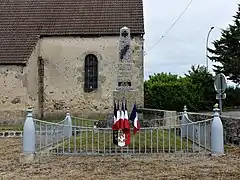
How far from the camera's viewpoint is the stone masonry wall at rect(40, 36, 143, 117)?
84.4 ft

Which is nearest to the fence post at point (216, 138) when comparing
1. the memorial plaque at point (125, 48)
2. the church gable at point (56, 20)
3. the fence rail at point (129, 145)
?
the fence rail at point (129, 145)

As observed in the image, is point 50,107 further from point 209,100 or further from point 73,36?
point 209,100

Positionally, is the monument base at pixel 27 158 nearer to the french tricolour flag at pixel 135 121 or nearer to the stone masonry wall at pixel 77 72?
the french tricolour flag at pixel 135 121

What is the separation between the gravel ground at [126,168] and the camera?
307 inches

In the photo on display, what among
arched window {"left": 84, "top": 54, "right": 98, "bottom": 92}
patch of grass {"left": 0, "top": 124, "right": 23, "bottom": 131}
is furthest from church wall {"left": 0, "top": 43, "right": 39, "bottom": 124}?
arched window {"left": 84, "top": 54, "right": 98, "bottom": 92}

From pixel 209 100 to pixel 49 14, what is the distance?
14671 millimetres

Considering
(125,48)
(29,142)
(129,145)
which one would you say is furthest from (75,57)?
(29,142)

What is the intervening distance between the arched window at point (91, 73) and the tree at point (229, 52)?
18.0 metres

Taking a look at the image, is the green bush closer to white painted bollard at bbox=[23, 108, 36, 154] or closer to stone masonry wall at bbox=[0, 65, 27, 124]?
stone masonry wall at bbox=[0, 65, 27, 124]

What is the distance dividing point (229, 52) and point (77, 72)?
804 inches

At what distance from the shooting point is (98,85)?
25891mm

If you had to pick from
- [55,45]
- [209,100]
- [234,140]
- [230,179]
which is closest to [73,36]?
[55,45]

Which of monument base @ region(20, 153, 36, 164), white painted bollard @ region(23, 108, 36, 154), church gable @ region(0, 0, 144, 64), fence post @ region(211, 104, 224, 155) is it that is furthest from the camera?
church gable @ region(0, 0, 144, 64)

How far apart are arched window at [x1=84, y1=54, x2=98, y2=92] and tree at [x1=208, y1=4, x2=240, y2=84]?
18.0m
